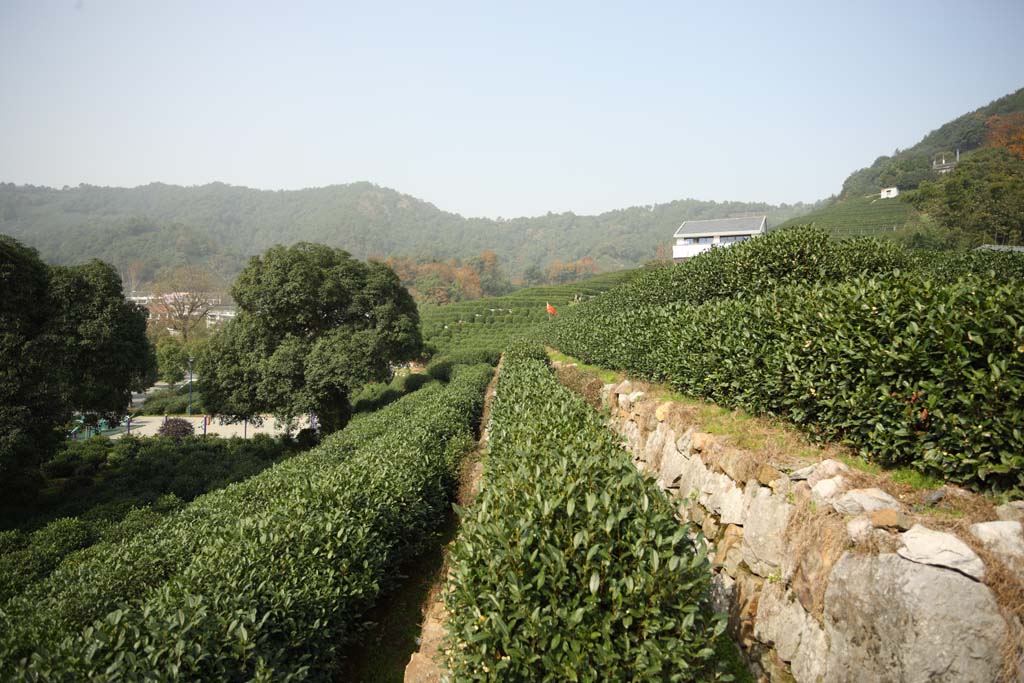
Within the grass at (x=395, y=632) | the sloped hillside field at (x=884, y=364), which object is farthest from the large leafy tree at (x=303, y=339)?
the sloped hillside field at (x=884, y=364)

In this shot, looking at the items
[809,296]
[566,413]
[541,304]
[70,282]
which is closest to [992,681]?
[809,296]

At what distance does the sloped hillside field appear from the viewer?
3.36 m

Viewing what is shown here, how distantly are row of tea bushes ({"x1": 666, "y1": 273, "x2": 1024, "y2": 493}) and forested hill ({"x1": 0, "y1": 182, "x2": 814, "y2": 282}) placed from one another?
9071 cm

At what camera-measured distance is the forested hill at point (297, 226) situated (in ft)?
342

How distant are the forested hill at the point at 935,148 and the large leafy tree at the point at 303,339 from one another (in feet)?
201

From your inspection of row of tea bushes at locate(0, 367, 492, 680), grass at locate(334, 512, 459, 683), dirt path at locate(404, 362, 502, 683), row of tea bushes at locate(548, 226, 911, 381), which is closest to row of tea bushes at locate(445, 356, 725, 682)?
dirt path at locate(404, 362, 502, 683)

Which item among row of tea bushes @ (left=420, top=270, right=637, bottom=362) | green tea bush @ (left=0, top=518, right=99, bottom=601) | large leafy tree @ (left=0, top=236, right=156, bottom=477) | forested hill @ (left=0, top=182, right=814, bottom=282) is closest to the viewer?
green tea bush @ (left=0, top=518, right=99, bottom=601)

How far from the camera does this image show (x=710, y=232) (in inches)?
1612

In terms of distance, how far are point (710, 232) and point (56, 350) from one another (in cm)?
4055

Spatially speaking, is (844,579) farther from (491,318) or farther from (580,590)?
(491,318)

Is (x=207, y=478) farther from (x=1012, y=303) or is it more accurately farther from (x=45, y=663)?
(x=1012, y=303)

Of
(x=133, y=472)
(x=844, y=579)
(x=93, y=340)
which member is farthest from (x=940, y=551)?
(x=133, y=472)

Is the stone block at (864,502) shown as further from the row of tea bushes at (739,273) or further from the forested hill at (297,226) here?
the forested hill at (297,226)

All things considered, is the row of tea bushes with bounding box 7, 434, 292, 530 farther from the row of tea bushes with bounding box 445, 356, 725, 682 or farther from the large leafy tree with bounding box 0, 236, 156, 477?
the row of tea bushes with bounding box 445, 356, 725, 682
